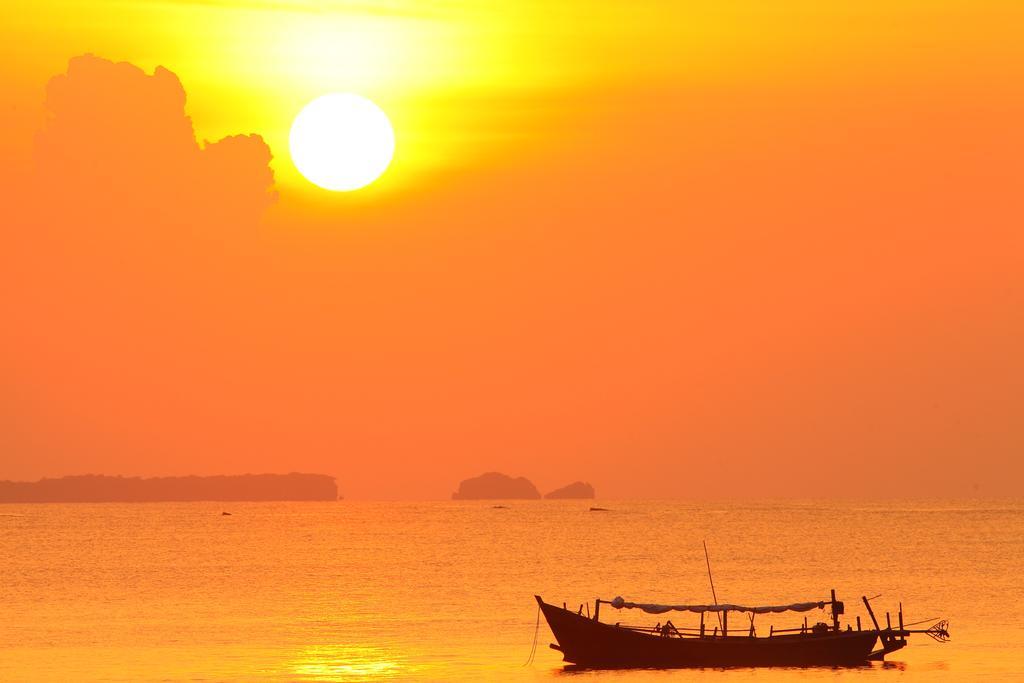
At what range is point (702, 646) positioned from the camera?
251ft

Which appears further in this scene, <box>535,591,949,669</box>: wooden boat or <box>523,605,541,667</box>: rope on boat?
<box>523,605,541,667</box>: rope on boat

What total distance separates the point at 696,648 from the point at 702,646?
0.99 feet

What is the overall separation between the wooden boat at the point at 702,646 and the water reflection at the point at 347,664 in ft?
26.5

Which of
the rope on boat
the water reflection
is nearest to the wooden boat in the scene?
the rope on boat

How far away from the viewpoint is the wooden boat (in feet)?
251

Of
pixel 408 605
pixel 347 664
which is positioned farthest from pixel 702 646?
pixel 408 605

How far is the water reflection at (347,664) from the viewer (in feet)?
247

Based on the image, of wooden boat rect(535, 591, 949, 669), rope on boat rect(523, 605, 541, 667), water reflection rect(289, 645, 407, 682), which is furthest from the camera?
rope on boat rect(523, 605, 541, 667)

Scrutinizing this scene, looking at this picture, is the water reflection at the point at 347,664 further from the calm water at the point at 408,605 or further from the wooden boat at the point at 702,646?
the wooden boat at the point at 702,646

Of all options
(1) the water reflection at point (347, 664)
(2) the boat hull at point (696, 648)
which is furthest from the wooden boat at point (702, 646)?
(1) the water reflection at point (347, 664)

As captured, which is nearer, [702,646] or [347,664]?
[702,646]

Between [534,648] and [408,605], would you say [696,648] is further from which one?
[408,605]

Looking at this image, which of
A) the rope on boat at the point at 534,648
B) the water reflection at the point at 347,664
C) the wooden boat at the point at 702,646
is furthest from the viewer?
the rope on boat at the point at 534,648

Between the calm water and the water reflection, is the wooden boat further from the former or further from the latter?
the water reflection
